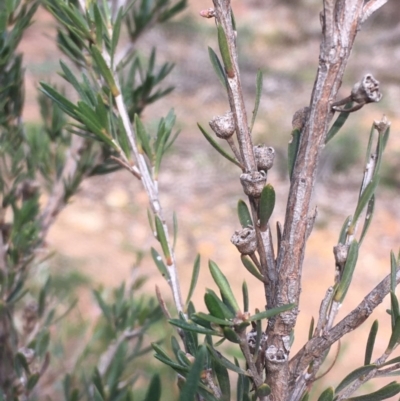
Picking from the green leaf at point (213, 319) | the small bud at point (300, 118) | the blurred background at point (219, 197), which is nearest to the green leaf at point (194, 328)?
the green leaf at point (213, 319)

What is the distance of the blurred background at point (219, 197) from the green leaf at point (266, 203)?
123 cm

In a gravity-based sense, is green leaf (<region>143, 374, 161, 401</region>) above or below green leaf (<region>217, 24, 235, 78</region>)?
below

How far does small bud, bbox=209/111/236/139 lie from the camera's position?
0.29 m

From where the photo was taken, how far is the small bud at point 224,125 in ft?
0.94

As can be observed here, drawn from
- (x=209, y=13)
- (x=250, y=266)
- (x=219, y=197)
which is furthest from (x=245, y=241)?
(x=219, y=197)

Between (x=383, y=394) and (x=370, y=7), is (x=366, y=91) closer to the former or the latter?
(x=370, y=7)

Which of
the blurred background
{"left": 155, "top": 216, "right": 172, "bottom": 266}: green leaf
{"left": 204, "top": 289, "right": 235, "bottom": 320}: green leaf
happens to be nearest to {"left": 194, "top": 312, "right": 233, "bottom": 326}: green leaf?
{"left": 204, "top": 289, "right": 235, "bottom": 320}: green leaf

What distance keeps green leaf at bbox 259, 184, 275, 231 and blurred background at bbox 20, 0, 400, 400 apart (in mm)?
1228

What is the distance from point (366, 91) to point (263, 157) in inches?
2.6

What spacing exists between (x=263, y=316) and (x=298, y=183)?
0.23ft

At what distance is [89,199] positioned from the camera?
3.21m

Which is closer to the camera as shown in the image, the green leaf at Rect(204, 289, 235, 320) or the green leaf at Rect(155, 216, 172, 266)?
the green leaf at Rect(204, 289, 235, 320)

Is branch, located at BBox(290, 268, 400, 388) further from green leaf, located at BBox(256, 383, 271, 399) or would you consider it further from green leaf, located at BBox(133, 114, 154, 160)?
green leaf, located at BBox(133, 114, 154, 160)

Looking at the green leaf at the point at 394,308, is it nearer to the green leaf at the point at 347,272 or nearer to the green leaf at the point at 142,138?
the green leaf at the point at 347,272
